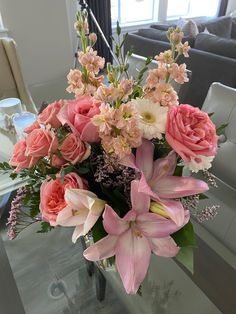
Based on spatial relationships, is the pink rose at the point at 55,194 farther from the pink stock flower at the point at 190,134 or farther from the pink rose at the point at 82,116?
the pink stock flower at the point at 190,134

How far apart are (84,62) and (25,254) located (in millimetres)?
925

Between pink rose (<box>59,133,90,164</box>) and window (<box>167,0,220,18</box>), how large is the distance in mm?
4376

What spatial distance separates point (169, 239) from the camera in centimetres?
46

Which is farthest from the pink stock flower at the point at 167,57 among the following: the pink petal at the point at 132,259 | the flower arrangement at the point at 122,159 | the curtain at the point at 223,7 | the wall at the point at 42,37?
the curtain at the point at 223,7

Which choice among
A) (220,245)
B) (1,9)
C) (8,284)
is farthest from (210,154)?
(1,9)

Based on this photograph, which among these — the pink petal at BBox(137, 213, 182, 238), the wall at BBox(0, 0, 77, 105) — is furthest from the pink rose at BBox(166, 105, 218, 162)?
the wall at BBox(0, 0, 77, 105)

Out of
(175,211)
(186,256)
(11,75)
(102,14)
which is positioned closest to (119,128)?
(175,211)

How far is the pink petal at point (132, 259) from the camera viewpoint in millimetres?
444

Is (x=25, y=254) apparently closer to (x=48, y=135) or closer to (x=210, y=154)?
(x=48, y=135)

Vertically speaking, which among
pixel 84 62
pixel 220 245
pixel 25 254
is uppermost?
pixel 84 62

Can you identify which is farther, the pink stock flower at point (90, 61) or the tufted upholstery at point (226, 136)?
the tufted upholstery at point (226, 136)

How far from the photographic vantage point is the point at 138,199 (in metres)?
0.44

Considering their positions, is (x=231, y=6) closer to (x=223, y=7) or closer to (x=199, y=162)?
(x=223, y=7)

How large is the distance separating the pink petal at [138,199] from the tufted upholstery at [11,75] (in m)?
1.53
